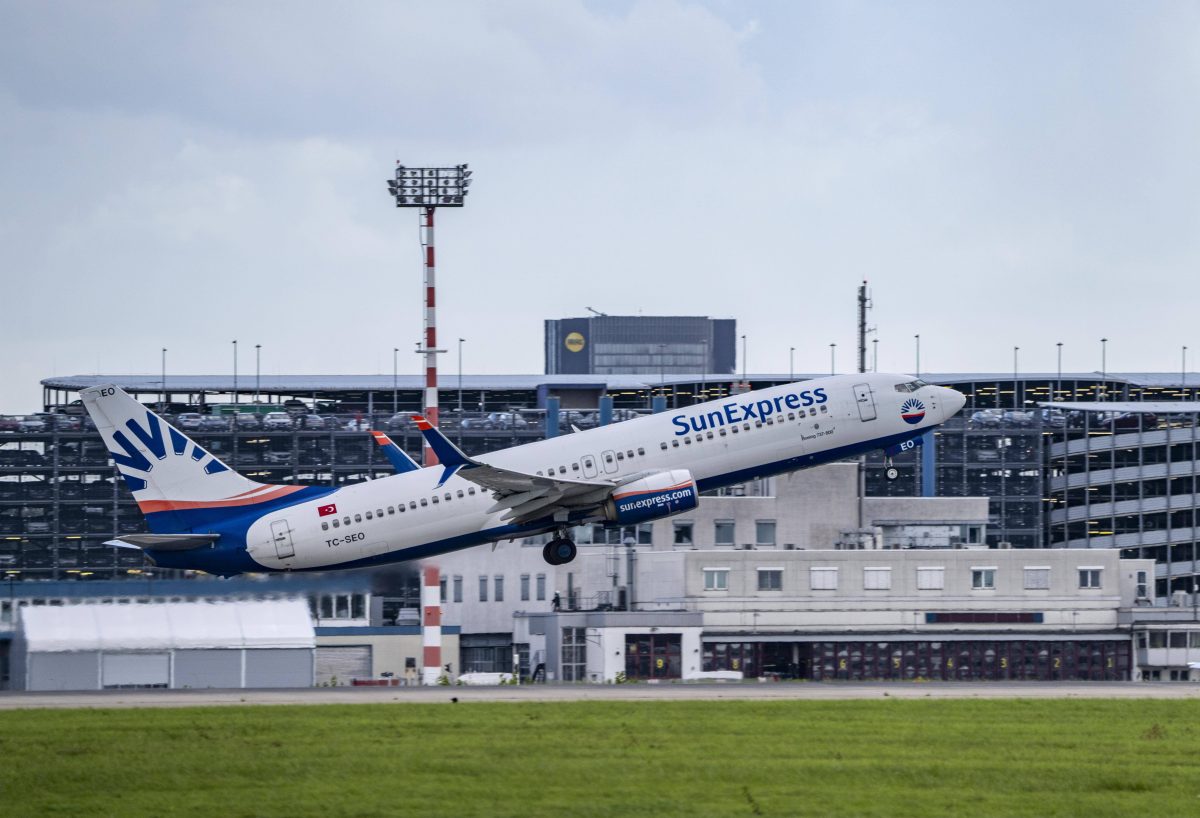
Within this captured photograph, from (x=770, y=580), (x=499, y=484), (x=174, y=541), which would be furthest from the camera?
(x=770, y=580)

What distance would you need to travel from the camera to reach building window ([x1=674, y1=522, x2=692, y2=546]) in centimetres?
11494

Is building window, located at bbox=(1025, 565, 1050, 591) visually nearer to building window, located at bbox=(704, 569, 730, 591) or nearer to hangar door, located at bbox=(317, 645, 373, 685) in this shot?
building window, located at bbox=(704, 569, 730, 591)

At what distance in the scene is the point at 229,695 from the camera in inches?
2347

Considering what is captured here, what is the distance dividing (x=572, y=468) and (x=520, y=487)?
8.35 feet

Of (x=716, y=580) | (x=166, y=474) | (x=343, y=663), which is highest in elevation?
(x=166, y=474)

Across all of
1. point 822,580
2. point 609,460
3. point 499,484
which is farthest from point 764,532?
point 499,484

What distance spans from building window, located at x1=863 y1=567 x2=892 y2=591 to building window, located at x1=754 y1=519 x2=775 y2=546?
16.7m

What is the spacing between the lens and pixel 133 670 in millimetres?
70250

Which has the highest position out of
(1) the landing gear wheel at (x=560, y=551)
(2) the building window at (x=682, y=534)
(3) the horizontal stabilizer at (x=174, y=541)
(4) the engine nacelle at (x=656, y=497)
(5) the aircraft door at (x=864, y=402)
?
(5) the aircraft door at (x=864, y=402)

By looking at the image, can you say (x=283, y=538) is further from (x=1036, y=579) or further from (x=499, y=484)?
(x=1036, y=579)

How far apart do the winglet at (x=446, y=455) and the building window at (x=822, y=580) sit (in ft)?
116

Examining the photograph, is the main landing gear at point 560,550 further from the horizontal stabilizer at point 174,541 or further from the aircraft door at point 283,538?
the horizontal stabilizer at point 174,541

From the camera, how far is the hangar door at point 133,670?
228 ft

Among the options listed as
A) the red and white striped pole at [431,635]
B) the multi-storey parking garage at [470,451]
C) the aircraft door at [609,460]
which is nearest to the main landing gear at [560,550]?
the aircraft door at [609,460]
